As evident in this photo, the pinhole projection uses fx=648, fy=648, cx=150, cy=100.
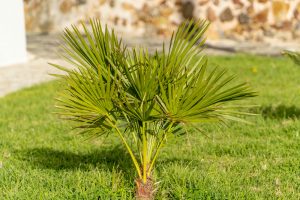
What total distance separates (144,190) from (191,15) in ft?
32.6

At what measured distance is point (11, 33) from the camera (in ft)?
39.4

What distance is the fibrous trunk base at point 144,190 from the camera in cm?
399

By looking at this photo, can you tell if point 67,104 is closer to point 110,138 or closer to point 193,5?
point 110,138

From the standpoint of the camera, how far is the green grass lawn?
4.20 meters

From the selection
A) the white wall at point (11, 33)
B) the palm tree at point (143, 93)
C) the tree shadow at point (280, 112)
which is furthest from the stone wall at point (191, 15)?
the palm tree at point (143, 93)

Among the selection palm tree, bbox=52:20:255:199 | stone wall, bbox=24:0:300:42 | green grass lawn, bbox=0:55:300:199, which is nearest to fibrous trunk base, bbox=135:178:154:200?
palm tree, bbox=52:20:255:199

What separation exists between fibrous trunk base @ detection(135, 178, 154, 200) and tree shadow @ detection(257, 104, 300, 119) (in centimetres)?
299

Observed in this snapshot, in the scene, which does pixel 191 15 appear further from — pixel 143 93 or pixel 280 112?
pixel 143 93

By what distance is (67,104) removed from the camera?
12.8 ft

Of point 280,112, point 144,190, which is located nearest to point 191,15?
point 280,112

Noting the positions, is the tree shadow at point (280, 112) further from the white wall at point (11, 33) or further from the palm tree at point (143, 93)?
the white wall at point (11, 33)

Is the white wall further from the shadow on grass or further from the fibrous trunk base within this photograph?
the fibrous trunk base

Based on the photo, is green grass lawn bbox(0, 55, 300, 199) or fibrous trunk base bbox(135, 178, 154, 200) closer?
fibrous trunk base bbox(135, 178, 154, 200)

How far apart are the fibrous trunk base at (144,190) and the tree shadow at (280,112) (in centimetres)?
299
